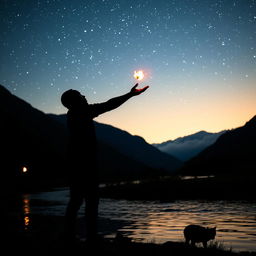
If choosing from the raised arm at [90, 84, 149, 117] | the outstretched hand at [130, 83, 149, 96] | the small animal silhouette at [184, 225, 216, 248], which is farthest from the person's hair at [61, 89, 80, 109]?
the small animal silhouette at [184, 225, 216, 248]

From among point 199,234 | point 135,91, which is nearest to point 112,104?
point 135,91

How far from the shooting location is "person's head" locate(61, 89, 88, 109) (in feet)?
18.2

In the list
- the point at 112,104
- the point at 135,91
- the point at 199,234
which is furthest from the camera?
the point at 199,234

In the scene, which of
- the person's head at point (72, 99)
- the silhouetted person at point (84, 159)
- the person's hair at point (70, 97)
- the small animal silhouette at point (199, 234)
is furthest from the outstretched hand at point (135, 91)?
the small animal silhouette at point (199, 234)

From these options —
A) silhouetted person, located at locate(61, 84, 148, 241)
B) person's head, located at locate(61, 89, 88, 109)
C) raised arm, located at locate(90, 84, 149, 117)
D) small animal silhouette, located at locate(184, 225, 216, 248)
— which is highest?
person's head, located at locate(61, 89, 88, 109)

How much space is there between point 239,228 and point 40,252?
30.9 feet

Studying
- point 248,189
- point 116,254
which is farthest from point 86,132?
point 248,189

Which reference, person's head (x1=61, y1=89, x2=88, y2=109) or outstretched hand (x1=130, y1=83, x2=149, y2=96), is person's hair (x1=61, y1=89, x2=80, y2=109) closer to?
person's head (x1=61, y1=89, x2=88, y2=109)

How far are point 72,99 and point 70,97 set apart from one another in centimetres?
5

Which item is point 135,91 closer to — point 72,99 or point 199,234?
point 72,99

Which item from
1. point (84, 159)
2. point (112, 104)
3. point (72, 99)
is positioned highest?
point (72, 99)

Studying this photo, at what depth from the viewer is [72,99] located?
18.3 feet

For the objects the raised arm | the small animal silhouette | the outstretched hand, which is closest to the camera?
the raised arm

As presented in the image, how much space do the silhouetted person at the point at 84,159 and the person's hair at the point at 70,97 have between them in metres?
0.03
